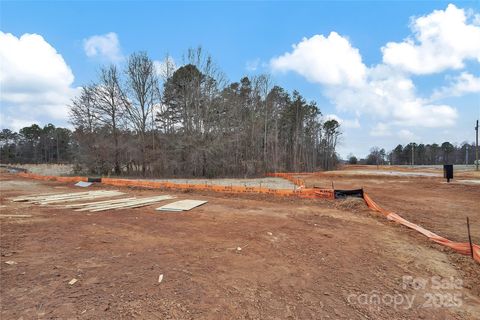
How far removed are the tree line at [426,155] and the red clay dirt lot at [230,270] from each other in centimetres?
9220

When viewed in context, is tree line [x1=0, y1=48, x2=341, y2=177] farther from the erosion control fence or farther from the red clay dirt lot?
the red clay dirt lot

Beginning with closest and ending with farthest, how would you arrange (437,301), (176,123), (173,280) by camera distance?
(437,301) < (173,280) < (176,123)

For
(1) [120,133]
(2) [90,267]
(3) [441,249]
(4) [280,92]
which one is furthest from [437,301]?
(4) [280,92]

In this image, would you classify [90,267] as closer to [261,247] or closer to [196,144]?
[261,247]

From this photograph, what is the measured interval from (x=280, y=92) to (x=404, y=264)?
40.3 m

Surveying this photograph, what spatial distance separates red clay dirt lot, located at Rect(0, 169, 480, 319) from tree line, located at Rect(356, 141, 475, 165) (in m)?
92.2

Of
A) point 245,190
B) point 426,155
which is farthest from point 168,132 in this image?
point 426,155

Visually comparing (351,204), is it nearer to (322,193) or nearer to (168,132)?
(322,193)

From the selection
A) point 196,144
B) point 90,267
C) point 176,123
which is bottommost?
point 90,267

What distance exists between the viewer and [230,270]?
4473 millimetres

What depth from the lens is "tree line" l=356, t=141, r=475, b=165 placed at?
297 ft

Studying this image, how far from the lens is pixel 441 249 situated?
230 inches

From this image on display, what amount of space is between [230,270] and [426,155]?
104917mm

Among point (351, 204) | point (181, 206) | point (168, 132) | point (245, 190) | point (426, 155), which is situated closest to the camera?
point (181, 206)
